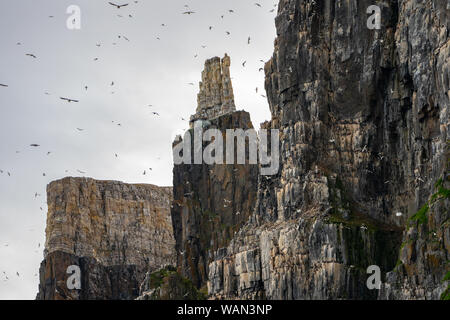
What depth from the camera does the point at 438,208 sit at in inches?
7603

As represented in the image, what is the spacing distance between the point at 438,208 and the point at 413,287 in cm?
1300
